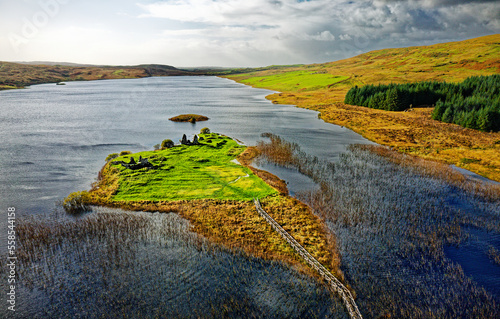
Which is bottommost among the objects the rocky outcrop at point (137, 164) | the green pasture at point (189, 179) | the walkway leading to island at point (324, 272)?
the walkway leading to island at point (324, 272)

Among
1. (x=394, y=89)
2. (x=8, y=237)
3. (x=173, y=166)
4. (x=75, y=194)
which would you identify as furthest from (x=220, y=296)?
(x=394, y=89)

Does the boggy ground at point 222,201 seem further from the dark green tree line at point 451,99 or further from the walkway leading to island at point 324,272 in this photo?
the dark green tree line at point 451,99

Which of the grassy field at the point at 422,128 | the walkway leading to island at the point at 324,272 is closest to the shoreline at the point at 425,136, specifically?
the grassy field at the point at 422,128

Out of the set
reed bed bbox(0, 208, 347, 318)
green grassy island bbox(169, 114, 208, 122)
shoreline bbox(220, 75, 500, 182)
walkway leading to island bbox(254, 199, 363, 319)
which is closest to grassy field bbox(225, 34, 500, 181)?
shoreline bbox(220, 75, 500, 182)

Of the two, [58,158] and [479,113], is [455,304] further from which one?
[479,113]

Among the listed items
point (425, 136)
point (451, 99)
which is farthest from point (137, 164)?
point (451, 99)

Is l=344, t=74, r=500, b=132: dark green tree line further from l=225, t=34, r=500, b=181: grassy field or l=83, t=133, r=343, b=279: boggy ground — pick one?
l=83, t=133, r=343, b=279: boggy ground
